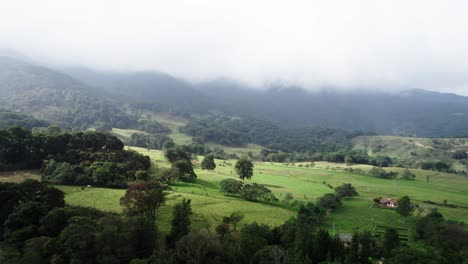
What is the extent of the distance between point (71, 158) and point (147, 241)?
44260 mm

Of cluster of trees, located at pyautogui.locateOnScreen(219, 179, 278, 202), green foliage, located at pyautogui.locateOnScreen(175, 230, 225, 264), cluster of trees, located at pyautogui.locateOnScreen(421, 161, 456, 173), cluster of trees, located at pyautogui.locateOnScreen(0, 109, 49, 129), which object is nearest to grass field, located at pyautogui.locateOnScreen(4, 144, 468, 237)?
cluster of trees, located at pyautogui.locateOnScreen(219, 179, 278, 202)

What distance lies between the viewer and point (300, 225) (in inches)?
1686

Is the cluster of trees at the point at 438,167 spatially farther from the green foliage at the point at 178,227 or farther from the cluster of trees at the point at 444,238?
the green foliage at the point at 178,227

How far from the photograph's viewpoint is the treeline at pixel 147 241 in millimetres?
32125

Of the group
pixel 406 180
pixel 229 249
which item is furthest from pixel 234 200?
pixel 406 180

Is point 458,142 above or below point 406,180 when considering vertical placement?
above

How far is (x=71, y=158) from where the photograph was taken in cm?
7156

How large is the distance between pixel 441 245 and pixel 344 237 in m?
13.9

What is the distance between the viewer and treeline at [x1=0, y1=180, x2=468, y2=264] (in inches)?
1265

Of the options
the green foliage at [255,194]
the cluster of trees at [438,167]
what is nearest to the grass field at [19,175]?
the green foliage at [255,194]

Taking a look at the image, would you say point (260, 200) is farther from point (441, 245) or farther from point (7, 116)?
point (7, 116)

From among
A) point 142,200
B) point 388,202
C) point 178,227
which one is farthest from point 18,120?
point 388,202

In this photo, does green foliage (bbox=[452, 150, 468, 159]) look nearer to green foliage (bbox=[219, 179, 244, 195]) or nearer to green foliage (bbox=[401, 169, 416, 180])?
green foliage (bbox=[401, 169, 416, 180])

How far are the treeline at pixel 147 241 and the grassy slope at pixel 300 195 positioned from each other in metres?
5.68
